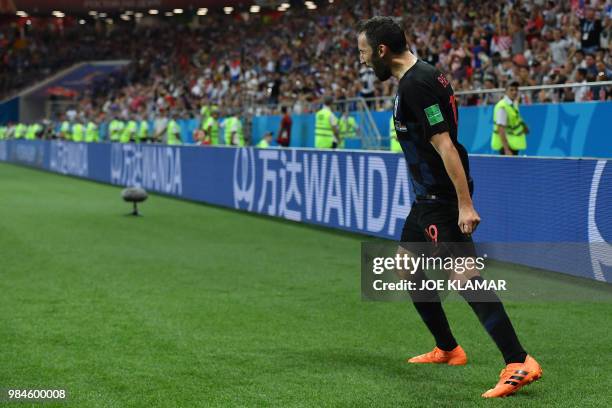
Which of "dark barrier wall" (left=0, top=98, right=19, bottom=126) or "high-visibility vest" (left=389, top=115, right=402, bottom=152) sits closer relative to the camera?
"high-visibility vest" (left=389, top=115, right=402, bottom=152)

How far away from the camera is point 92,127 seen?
128ft

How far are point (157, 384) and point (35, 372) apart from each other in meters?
0.80

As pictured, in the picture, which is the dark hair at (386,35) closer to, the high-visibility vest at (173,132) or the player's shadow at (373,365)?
the player's shadow at (373,365)

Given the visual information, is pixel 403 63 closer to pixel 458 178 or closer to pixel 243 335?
pixel 458 178

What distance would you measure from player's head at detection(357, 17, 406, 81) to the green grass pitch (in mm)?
1794

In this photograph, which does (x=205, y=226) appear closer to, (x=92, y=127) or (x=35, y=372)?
(x=35, y=372)

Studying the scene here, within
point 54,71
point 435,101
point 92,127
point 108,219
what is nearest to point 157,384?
point 435,101

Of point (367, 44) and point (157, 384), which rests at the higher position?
point (367, 44)

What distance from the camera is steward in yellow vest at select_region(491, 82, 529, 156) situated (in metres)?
14.8

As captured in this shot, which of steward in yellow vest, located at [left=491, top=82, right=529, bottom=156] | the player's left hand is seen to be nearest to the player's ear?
the player's left hand

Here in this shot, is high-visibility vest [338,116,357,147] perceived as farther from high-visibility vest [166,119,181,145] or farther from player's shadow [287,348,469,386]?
player's shadow [287,348,469,386]

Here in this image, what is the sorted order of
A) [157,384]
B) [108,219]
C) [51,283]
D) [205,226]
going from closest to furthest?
[157,384] → [51,283] → [205,226] → [108,219]

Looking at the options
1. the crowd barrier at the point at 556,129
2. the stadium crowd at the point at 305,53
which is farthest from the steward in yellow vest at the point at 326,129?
the crowd barrier at the point at 556,129

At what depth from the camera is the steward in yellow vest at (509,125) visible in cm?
1484
